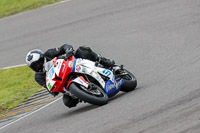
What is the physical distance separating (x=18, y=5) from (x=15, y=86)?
781 cm

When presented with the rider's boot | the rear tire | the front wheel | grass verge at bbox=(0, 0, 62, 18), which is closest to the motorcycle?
the front wheel

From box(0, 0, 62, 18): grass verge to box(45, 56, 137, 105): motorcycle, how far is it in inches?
429

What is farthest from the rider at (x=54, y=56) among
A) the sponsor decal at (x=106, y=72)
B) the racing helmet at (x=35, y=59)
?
the sponsor decal at (x=106, y=72)

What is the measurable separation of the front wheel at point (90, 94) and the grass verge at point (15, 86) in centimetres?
Answer: 343

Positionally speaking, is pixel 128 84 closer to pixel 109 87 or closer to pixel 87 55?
pixel 109 87

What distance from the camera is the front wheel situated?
7.79 metres

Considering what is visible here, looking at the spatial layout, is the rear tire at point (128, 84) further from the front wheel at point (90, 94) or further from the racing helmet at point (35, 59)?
the racing helmet at point (35, 59)

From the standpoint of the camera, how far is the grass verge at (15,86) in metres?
11.3

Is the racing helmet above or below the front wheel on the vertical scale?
above

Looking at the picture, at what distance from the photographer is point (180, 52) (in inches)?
440

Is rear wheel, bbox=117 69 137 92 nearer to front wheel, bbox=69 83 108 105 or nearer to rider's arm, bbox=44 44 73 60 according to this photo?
front wheel, bbox=69 83 108 105

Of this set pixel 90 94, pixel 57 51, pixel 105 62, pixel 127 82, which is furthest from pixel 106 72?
pixel 57 51

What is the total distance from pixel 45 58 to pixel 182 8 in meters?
7.34

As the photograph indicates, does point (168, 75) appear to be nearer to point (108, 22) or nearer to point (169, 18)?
point (169, 18)
